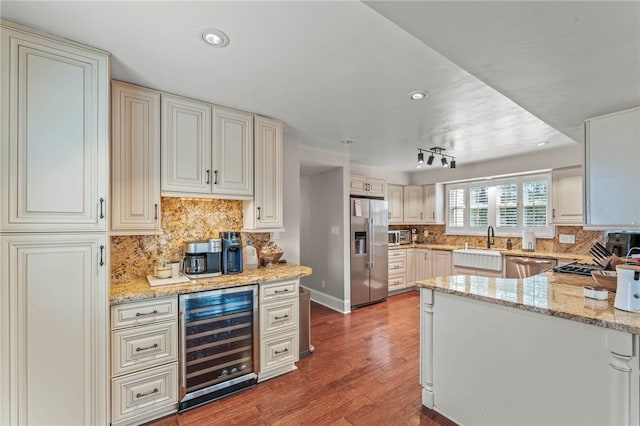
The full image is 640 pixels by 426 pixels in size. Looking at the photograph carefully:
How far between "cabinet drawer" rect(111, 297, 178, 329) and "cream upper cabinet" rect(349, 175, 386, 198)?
3170mm

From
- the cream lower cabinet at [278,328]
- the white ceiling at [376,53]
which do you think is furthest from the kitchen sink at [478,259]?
the cream lower cabinet at [278,328]

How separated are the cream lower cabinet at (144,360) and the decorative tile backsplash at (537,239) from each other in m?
5.07

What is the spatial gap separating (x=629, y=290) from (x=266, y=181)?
2.67 metres

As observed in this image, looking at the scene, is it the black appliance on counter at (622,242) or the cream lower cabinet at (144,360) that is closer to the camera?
the cream lower cabinet at (144,360)

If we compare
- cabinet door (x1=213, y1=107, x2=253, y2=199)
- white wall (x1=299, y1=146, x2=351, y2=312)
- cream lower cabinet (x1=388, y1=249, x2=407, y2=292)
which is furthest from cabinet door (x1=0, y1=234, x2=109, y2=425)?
cream lower cabinet (x1=388, y1=249, x2=407, y2=292)

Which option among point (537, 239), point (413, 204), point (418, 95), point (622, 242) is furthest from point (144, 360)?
point (537, 239)

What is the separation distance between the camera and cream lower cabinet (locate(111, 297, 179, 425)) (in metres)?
1.88

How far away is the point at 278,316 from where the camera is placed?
2598 millimetres

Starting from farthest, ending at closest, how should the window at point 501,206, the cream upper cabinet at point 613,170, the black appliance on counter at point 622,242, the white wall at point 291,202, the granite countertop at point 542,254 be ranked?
the window at point 501,206 < the granite countertop at point 542,254 < the white wall at point 291,202 < the black appliance on counter at point 622,242 < the cream upper cabinet at point 613,170

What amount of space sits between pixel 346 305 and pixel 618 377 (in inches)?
129

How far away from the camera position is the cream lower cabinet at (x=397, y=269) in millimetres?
5371

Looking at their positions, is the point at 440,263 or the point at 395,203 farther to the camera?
the point at 395,203

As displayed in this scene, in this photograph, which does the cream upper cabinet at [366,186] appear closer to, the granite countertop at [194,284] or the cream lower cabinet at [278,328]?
the granite countertop at [194,284]

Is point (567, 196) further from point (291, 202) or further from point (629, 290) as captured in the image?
point (291, 202)
